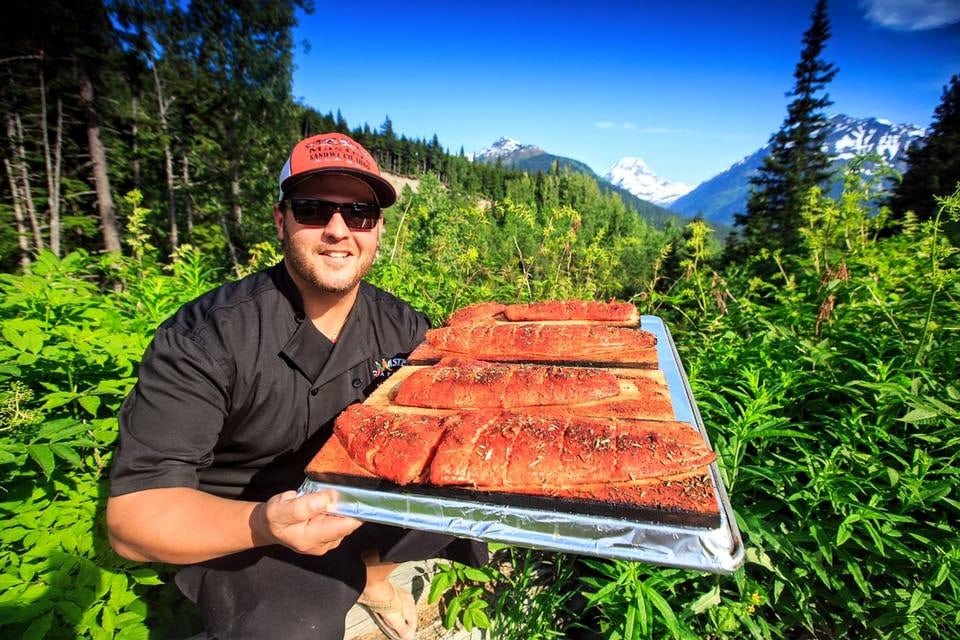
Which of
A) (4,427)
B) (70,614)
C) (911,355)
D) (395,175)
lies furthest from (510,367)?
(395,175)

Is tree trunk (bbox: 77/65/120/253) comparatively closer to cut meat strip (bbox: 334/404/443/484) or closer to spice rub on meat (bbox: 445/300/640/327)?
spice rub on meat (bbox: 445/300/640/327)

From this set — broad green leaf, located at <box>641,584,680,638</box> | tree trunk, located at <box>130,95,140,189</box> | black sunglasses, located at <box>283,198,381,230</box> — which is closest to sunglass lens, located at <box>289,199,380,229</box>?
black sunglasses, located at <box>283,198,381,230</box>

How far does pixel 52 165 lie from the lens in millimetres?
11633

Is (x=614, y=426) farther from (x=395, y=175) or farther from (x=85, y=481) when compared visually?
(x=395, y=175)

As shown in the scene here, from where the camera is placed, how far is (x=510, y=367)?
2.11 m

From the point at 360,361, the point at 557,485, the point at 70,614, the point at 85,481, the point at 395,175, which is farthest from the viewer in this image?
the point at 395,175

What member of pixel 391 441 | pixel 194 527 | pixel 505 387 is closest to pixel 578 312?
pixel 505 387

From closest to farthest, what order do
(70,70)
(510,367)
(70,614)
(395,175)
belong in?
(70,614) → (510,367) → (70,70) → (395,175)

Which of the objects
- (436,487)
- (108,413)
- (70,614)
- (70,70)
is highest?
(70,70)

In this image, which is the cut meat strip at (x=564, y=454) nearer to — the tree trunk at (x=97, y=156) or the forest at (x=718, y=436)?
the forest at (x=718, y=436)

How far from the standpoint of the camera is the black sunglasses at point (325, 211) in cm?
230

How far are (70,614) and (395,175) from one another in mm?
108348

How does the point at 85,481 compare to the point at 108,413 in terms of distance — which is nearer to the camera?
the point at 85,481

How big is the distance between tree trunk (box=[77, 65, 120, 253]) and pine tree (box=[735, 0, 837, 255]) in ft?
127
